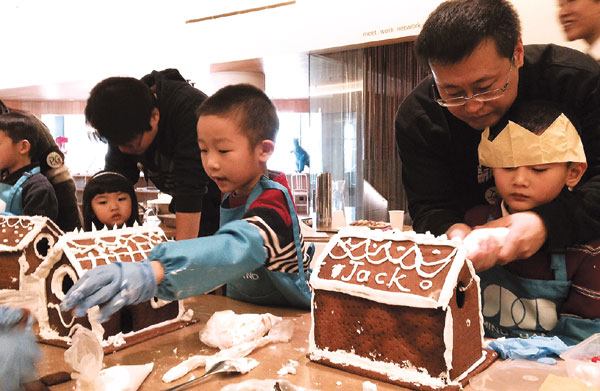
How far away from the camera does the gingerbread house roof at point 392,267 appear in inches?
38.2

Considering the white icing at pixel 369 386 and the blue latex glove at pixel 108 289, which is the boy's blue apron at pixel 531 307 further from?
the blue latex glove at pixel 108 289

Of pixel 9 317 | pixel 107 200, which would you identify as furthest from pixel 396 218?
pixel 9 317

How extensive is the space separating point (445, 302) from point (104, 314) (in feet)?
2.11

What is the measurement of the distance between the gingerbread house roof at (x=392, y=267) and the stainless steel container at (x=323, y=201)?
3.43 meters

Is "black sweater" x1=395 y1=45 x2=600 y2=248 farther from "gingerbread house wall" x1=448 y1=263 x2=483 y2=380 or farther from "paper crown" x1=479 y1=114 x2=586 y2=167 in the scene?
"gingerbread house wall" x1=448 y1=263 x2=483 y2=380

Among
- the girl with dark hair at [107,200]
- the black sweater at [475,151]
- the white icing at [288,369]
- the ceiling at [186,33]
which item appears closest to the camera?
the white icing at [288,369]

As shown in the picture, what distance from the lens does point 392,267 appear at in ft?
3.43

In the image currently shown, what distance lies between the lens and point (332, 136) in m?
5.36

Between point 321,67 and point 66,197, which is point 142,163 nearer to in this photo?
point 66,197

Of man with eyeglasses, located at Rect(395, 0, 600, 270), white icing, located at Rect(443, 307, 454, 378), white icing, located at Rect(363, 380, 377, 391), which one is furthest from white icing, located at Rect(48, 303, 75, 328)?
man with eyeglasses, located at Rect(395, 0, 600, 270)

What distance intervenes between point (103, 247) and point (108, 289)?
Answer: 1.11 feet

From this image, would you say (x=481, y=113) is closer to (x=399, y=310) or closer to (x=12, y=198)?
(x=399, y=310)

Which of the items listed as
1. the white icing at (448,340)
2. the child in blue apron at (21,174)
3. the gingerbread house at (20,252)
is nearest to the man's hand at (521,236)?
the white icing at (448,340)

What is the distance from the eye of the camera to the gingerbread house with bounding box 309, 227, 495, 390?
97 centimetres
